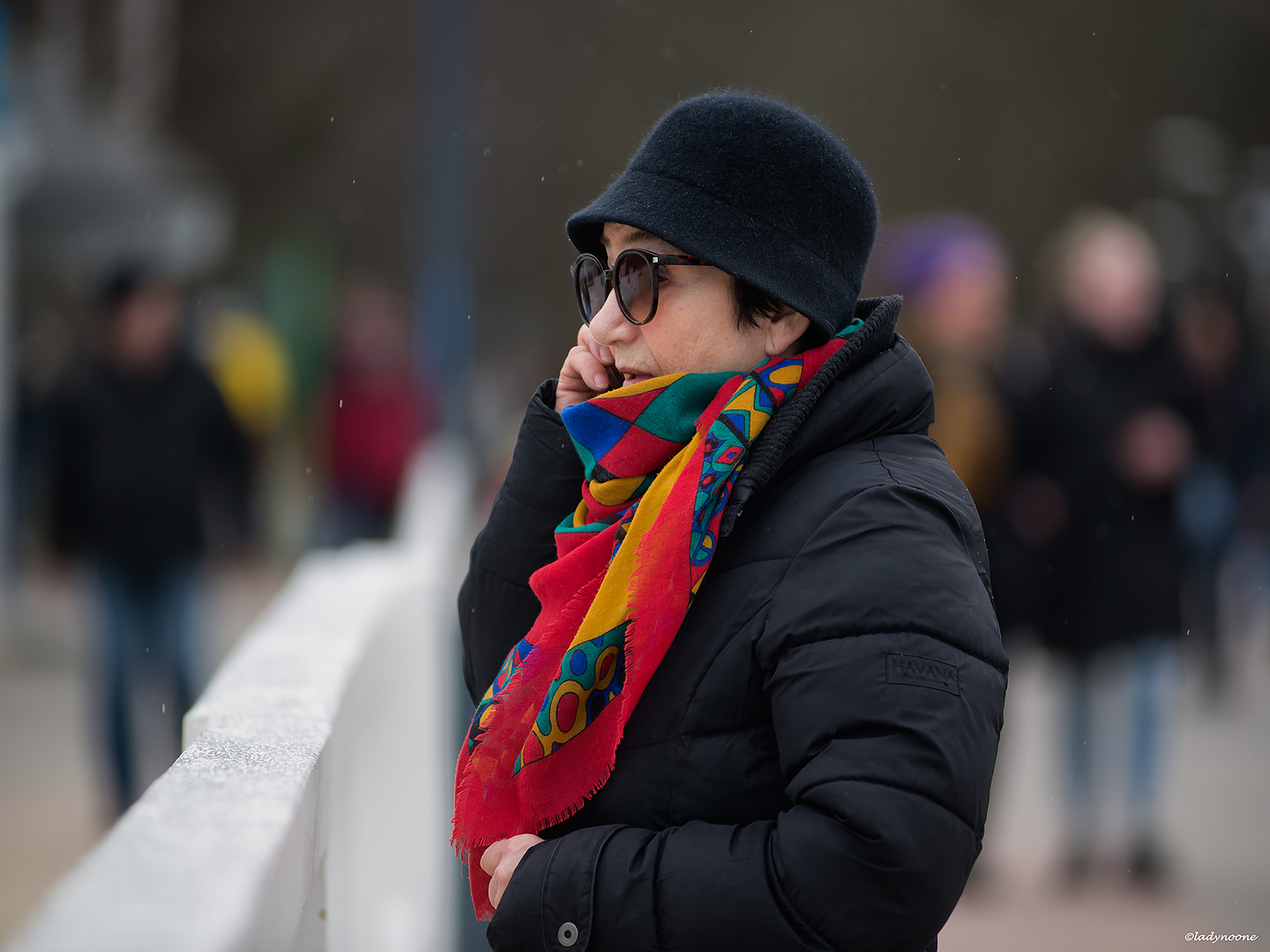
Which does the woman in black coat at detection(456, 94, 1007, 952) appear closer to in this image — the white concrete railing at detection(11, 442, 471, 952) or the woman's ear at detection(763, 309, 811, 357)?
the woman's ear at detection(763, 309, 811, 357)

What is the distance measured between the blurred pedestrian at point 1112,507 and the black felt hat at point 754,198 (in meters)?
3.49

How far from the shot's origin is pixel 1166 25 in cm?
1784

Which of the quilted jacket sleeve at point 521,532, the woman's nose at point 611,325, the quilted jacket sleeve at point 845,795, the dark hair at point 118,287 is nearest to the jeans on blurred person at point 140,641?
the dark hair at point 118,287

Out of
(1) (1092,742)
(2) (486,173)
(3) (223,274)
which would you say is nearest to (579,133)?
(1) (1092,742)

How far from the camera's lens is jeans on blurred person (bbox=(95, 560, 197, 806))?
6.09 meters

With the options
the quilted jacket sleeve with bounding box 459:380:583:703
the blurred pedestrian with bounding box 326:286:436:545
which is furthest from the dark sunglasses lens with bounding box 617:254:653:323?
the blurred pedestrian with bounding box 326:286:436:545

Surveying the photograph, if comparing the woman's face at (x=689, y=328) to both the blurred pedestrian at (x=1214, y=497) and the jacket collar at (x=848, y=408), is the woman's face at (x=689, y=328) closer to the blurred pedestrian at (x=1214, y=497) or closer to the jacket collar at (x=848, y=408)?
the jacket collar at (x=848, y=408)

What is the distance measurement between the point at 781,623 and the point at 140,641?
5.19 meters

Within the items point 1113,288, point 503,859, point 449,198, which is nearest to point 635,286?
point 503,859

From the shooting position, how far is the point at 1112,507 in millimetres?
5324

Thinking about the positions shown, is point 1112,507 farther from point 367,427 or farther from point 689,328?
point 367,427

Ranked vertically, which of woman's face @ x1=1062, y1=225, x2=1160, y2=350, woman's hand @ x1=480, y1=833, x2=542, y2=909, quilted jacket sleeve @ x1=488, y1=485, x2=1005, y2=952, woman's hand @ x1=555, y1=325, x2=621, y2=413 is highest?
woman's hand @ x1=555, y1=325, x2=621, y2=413

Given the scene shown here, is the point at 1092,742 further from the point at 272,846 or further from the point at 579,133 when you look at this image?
the point at 579,133

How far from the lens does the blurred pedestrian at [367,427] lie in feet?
32.1
